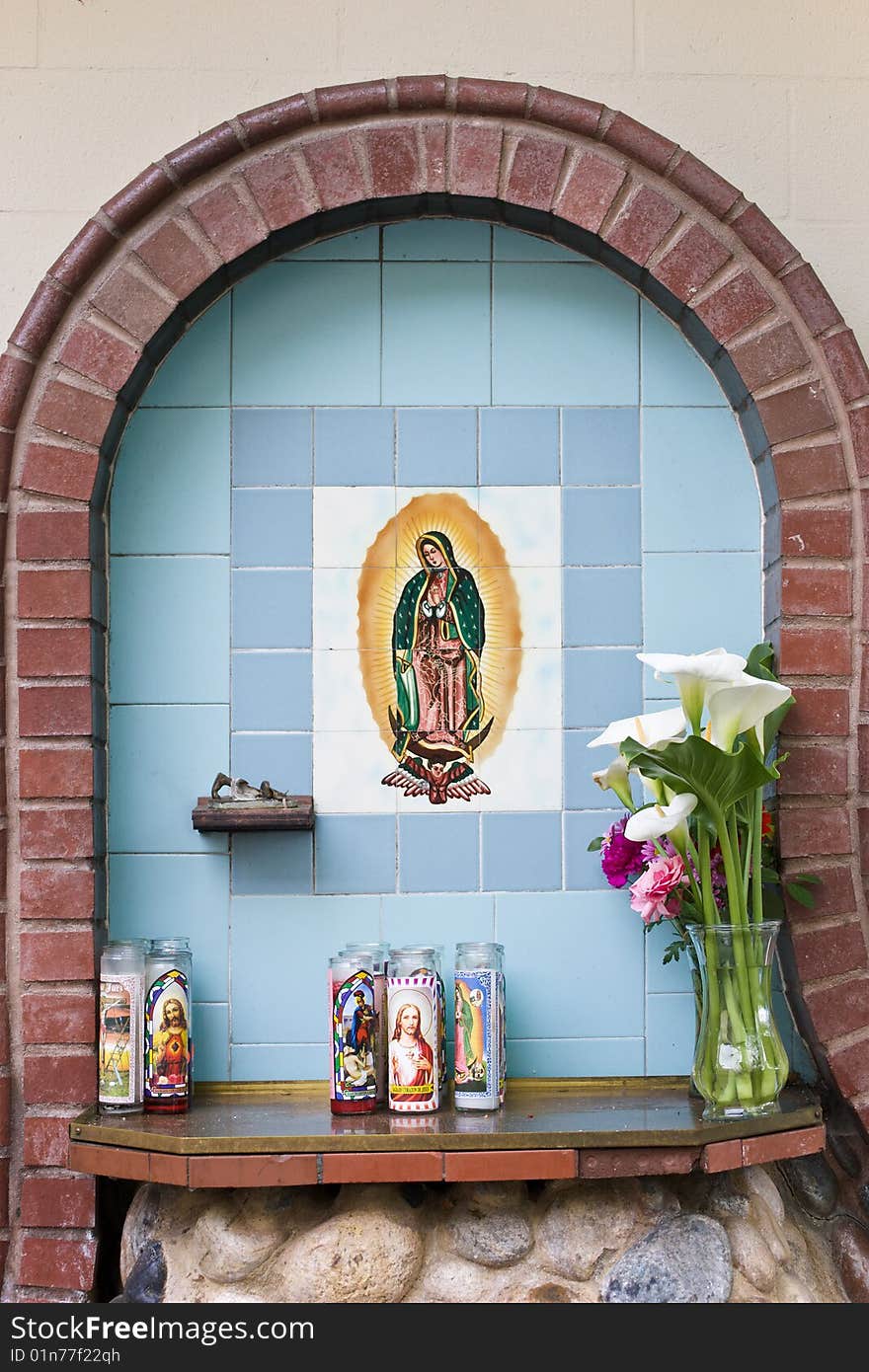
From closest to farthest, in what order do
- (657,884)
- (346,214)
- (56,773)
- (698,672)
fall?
(698,672), (657,884), (56,773), (346,214)

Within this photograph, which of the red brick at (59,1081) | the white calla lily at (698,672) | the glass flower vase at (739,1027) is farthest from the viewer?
the red brick at (59,1081)

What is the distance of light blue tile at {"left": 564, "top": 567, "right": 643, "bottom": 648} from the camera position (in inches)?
84.2

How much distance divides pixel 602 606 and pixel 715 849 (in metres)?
0.42

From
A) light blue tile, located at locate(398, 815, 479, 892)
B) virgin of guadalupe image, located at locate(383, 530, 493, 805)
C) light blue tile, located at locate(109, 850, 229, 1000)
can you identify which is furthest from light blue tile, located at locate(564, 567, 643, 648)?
light blue tile, located at locate(109, 850, 229, 1000)

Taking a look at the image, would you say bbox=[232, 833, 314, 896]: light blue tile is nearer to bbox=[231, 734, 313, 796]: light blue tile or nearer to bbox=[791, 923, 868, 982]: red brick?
bbox=[231, 734, 313, 796]: light blue tile

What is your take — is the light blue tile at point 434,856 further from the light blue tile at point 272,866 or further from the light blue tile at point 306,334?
the light blue tile at point 306,334

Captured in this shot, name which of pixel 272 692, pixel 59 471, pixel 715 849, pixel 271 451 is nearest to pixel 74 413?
pixel 59 471

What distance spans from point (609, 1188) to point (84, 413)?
4.50 feet

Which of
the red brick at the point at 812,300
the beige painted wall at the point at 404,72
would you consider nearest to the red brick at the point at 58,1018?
the beige painted wall at the point at 404,72

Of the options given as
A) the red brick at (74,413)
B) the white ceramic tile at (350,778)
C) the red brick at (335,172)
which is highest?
the red brick at (335,172)

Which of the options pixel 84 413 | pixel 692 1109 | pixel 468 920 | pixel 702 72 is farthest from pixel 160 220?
pixel 692 1109

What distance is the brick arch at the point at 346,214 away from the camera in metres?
2.00

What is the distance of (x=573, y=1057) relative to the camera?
6.82ft

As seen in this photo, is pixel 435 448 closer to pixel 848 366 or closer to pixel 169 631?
pixel 169 631
